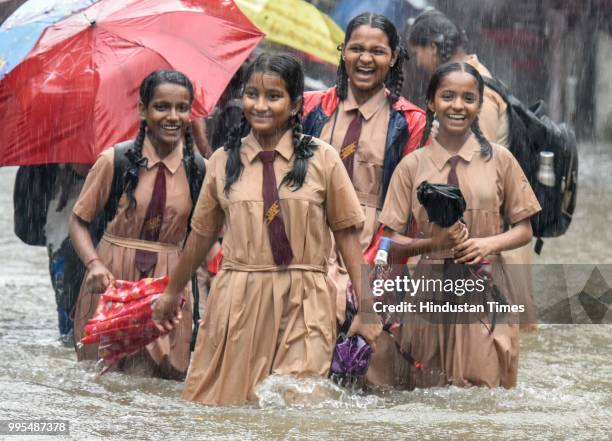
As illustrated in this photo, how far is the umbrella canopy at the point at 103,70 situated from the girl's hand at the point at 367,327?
6.17 feet

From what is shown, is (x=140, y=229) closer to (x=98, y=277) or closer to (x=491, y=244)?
(x=98, y=277)

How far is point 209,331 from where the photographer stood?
6457mm

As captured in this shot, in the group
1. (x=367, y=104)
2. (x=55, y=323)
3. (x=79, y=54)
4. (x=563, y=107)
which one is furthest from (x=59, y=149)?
(x=563, y=107)

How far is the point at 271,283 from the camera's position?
6.36 metres

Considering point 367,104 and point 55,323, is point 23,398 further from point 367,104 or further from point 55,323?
point 55,323

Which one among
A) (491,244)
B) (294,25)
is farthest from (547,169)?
(294,25)

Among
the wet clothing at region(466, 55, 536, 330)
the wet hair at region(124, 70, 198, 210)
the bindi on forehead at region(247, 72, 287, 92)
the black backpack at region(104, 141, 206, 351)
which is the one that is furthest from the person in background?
the bindi on forehead at region(247, 72, 287, 92)

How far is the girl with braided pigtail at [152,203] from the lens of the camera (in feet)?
23.9

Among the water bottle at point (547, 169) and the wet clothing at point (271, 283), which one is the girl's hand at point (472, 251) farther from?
the water bottle at point (547, 169)

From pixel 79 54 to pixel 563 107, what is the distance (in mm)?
15067

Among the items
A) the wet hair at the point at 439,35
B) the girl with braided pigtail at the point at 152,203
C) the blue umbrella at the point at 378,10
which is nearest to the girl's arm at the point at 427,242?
the girl with braided pigtail at the point at 152,203

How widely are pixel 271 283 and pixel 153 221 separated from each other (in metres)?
1.15

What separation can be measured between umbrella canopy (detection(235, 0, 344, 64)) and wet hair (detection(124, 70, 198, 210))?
241cm

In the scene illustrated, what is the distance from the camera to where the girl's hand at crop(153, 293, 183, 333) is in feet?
21.8
